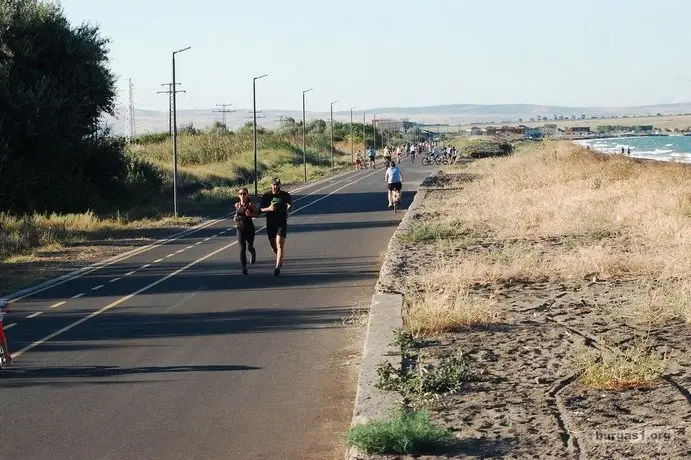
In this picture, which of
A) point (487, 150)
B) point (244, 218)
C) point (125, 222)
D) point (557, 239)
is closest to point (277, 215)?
point (244, 218)

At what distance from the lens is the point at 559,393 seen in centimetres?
912

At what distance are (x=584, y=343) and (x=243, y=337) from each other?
4493mm

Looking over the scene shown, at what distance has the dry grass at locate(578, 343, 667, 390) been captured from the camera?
9188mm

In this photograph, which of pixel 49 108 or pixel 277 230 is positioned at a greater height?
pixel 49 108

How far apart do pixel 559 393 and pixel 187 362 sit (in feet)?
15.3

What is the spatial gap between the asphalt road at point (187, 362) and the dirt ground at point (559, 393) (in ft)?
3.69

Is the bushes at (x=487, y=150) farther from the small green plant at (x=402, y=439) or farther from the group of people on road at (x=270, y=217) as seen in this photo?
the small green plant at (x=402, y=439)

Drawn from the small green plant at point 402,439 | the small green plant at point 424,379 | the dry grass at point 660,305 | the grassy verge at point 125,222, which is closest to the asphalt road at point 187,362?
the small green plant at point 424,379

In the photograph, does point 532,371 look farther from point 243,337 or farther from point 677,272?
point 677,272

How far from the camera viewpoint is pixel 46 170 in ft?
136

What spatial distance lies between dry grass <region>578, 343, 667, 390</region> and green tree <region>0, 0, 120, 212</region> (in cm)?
3151

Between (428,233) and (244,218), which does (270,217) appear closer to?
(244,218)

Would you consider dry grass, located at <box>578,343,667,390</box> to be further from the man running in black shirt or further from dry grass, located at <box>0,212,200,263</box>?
dry grass, located at <box>0,212,200,263</box>

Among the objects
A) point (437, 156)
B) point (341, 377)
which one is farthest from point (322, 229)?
point (437, 156)
